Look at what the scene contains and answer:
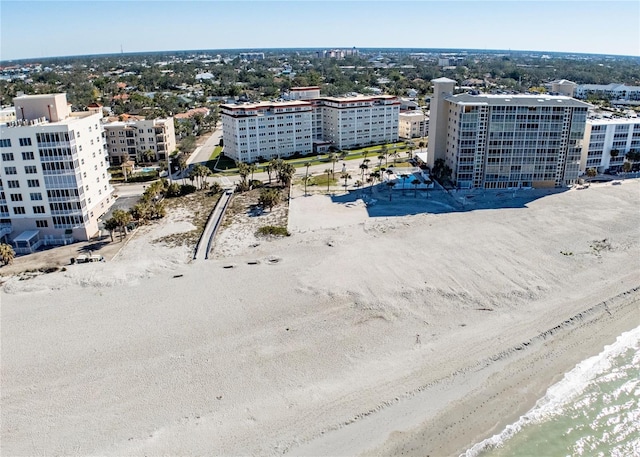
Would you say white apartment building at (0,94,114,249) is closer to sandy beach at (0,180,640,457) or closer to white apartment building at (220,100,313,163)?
sandy beach at (0,180,640,457)

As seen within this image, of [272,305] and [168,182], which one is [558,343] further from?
[168,182]

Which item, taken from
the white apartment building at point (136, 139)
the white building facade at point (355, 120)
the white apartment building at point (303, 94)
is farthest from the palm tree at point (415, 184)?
the white apartment building at point (136, 139)

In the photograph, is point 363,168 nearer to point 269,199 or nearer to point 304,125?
point 269,199

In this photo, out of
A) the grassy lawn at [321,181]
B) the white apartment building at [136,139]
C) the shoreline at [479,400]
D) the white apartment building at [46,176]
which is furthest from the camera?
the white apartment building at [136,139]

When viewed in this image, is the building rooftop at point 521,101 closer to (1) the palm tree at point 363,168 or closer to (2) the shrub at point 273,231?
(1) the palm tree at point 363,168

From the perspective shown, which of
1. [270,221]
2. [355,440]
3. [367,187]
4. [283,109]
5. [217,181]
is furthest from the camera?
[283,109]

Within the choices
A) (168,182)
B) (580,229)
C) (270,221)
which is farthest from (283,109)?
(580,229)

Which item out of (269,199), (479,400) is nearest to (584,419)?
(479,400)

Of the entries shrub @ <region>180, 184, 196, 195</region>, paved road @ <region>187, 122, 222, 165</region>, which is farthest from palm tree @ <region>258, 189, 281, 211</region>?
paved road @ <region>187, 122, 222, 165</region>
